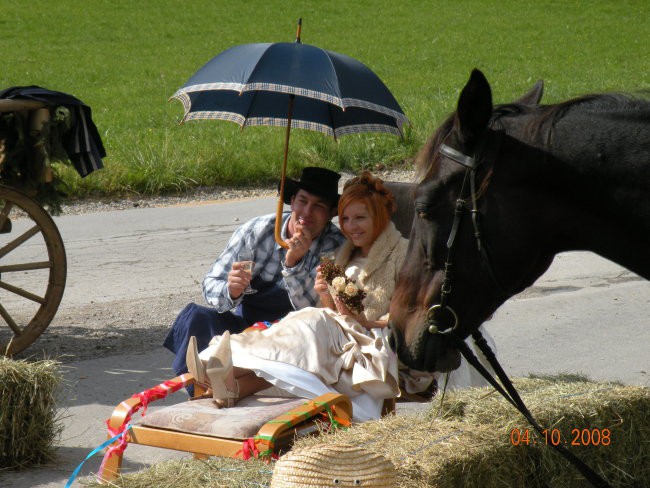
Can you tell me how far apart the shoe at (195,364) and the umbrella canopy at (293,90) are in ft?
4.18

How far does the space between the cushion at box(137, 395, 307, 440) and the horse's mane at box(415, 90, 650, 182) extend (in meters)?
1.61

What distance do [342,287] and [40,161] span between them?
2.90 meters

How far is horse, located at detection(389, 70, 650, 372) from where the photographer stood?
254cm

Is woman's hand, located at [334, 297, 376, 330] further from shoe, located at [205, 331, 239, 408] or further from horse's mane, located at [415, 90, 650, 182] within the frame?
horse's mane, located at [415, 90, 650, 182]

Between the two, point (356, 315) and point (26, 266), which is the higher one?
point (356, 315)

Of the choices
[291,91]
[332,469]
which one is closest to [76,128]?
[291,91]

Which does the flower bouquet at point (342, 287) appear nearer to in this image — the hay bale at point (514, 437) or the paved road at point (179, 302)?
the hay bale at point (514, 437)

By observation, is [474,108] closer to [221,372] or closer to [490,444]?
[490,444]

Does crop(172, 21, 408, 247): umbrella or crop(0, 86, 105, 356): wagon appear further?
crop(0, 86, 105, 356): wagon

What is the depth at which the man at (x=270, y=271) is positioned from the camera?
4.76m

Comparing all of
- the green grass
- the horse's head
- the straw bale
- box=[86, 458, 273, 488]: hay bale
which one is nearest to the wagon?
box=[86, 458, 273, 488]: hay bale

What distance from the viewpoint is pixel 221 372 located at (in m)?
4.14

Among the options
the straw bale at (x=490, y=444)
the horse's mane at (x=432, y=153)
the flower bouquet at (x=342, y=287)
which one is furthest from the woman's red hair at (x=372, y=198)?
the horse's mane at (x=432, y=153)

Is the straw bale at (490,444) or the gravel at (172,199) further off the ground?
the straw bale at (490,444)
